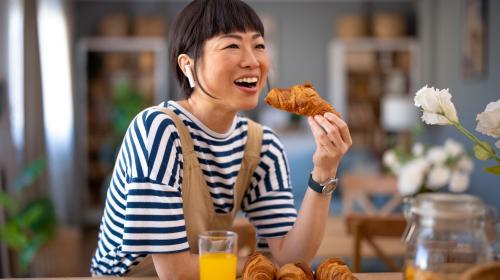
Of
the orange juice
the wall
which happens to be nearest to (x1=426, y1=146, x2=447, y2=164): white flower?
the wall

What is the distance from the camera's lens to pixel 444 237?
3.12ft

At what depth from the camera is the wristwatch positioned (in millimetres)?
1455

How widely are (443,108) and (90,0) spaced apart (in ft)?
26.9

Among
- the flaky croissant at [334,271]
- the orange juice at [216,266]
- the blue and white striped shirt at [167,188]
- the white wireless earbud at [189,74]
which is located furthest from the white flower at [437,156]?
the orange juice at [216,266]

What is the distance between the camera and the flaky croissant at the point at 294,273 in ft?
3.92

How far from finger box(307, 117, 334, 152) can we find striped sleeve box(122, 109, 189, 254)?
0.31m

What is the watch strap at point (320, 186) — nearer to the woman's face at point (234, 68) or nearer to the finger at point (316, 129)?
the finger at point (316, 129)

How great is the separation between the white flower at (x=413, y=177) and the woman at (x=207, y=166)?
1.26 meters

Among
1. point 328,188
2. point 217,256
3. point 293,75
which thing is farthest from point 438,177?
point 293,75

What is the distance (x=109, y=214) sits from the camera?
1.58 meters

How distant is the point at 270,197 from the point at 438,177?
1361mm

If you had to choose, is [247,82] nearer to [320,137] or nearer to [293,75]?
[320,137]

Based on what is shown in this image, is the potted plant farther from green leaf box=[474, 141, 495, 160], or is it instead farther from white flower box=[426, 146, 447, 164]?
green leaf box=[474, 141, 495, 160]

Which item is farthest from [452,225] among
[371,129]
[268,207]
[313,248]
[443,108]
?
[371,129]
